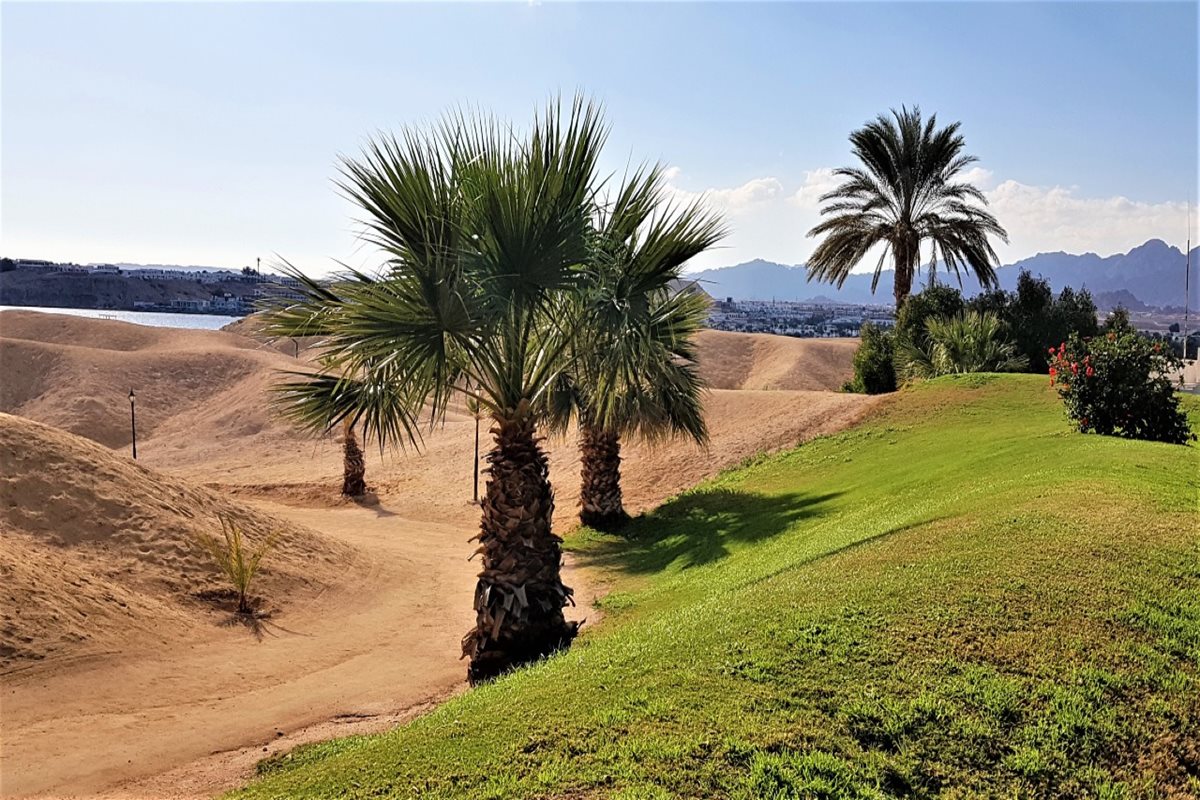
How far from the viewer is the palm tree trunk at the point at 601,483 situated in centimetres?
1666

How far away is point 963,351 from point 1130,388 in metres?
11.5

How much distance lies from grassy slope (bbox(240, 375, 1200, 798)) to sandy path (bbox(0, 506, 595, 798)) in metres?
1.20

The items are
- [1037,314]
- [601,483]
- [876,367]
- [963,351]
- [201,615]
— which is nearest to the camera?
[201,615]

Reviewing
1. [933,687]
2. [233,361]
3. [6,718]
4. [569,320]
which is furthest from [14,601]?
[233,361]

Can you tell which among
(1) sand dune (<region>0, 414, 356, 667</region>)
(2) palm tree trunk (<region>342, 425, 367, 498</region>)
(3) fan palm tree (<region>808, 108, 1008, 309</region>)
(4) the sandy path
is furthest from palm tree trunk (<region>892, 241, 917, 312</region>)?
(1) sand dune (<region>0, 414, 356, 667</region>)

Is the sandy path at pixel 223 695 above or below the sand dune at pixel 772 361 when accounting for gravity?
below

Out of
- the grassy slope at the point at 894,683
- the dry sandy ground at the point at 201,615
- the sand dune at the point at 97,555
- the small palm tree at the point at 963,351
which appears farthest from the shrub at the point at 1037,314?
the sand dune at the point at 97,555

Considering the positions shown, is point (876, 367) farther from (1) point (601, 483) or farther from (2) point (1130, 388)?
(2) point (1130, 388)

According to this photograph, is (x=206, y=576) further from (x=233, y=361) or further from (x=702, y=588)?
(x=233, y=361)

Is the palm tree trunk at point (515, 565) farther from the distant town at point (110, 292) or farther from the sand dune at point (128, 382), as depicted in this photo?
the distant town at point (110, 292)

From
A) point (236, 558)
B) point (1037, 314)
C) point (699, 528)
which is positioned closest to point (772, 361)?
point (1037, 314)

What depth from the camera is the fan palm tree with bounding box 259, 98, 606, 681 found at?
7.32 metres

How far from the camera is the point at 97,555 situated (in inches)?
414

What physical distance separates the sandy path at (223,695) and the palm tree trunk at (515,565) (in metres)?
0.68
